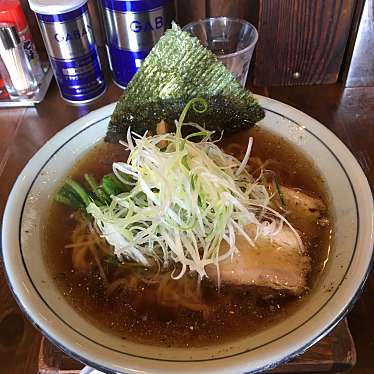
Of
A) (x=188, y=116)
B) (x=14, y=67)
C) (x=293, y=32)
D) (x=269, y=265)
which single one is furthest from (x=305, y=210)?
(x=14, y=67)

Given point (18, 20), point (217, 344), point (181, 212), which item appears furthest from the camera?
point (18, 20)

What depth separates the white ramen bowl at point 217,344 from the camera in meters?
0.69

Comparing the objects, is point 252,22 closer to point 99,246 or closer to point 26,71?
point 26,71

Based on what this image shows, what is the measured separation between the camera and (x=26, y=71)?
1.45 m

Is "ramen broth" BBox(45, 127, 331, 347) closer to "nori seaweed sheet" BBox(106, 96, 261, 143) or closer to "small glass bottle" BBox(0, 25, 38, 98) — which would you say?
"nori seaweed sheet" BBox(106, 96, 261, 143)

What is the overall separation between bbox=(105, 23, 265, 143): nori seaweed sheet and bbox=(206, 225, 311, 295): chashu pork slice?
348 mm

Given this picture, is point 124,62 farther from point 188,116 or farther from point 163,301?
point 163,301

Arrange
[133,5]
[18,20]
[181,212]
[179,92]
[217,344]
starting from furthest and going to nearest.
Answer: [18,20]
[133,5]
[179,92]
[181,212]
[217,344]

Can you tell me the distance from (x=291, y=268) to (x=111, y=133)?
0.56 metres

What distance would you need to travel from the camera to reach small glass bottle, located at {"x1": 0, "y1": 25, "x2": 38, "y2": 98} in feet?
4.40

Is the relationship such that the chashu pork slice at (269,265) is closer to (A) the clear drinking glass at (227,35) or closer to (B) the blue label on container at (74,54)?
(A) the clear drinking glass at (227,35)

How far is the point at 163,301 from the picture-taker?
0.89m

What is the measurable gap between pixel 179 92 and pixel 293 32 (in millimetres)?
489

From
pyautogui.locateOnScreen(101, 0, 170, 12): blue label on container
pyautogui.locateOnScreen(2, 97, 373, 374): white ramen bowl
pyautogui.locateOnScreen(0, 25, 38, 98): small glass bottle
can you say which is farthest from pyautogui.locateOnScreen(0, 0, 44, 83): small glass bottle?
pyautogui.locateOnScreen(2, 97, 373, 374): white ramen bowl
